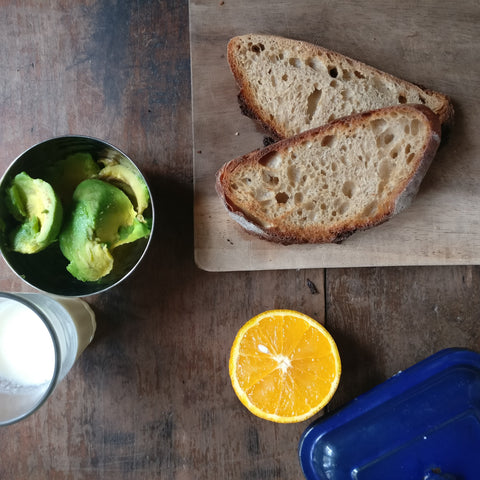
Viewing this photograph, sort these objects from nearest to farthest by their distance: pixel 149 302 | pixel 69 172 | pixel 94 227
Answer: pixel 94 227 < pixel 69 172 < pixel 149 302

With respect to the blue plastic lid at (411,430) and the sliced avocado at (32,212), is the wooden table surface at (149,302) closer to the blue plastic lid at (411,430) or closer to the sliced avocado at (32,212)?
the blue plastic lid at (411,430)

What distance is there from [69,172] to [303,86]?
1.97 ft

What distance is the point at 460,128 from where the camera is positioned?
1.19 metres

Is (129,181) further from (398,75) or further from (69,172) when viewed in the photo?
(398,75)

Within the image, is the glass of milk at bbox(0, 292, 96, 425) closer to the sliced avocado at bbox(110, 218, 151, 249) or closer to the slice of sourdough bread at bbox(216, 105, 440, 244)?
the sliced avocado at bbox(110, 218, 151, 249)

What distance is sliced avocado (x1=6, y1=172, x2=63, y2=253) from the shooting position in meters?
1.00

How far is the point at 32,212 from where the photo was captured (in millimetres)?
1036

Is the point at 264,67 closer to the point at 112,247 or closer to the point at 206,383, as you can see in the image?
the point at 112,247

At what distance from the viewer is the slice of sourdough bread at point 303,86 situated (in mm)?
1162

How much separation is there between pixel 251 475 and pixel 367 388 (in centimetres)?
38

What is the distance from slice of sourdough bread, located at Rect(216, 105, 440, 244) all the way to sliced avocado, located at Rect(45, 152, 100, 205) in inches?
11.7

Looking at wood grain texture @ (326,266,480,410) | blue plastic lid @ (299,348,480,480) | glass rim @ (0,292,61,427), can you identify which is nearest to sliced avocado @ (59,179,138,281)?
glass rim @ (0,292,61,427)

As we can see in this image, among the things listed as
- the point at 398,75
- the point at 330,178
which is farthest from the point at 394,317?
the point at 398,75

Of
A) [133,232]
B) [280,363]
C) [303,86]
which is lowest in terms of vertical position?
[280,363]
